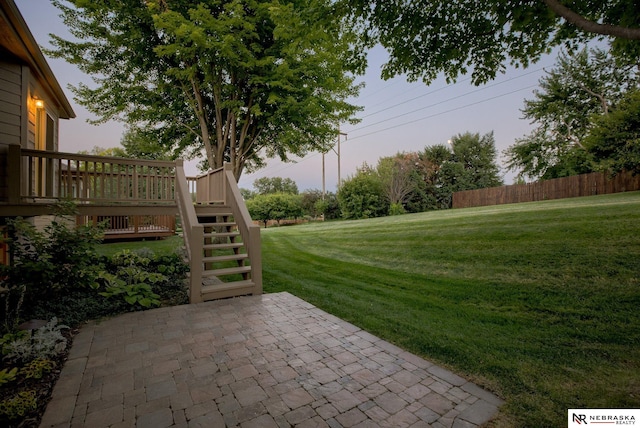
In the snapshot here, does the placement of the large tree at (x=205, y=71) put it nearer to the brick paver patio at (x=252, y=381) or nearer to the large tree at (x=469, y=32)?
the large tree at (x=469, y=32)

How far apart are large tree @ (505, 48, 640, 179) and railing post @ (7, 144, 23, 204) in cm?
2610

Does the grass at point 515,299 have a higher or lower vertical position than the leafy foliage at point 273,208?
lower

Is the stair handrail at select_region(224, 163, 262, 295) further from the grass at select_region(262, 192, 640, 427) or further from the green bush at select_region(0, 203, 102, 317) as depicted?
the green bush at select_region(0, 203, 102, 317)

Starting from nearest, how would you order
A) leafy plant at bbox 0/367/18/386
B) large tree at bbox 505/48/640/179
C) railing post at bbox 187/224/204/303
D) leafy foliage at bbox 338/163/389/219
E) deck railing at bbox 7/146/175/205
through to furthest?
leafy plant at bbox 0/367/18/386, railing post at bbox 187/224/204/303, deck railing at bbox 7/146/175/205, large tree at bbox 505/48/640/179, leafy foliage at bbox 338/163/389/219

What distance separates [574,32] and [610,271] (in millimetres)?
3666

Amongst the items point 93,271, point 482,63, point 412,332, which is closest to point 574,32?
point 482,63

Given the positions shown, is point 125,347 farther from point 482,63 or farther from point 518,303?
point 482,63

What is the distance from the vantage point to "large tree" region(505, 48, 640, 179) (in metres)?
19.8

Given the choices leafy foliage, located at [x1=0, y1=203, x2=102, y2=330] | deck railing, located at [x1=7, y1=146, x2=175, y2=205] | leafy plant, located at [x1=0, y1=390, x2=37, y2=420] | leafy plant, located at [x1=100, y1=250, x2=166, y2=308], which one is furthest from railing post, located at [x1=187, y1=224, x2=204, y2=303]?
leafy plant, located at [x1=0, y1=390, x2=37, y2=420]

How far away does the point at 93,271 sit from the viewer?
4352 mm

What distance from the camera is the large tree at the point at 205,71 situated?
7109 mm

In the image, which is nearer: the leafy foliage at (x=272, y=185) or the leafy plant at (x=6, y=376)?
the leafy plant at (x=6, y=376)

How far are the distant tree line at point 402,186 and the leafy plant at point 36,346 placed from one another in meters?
20.2

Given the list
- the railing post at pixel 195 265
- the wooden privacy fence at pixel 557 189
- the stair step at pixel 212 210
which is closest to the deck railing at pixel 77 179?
the stair step at pixel 212 210
